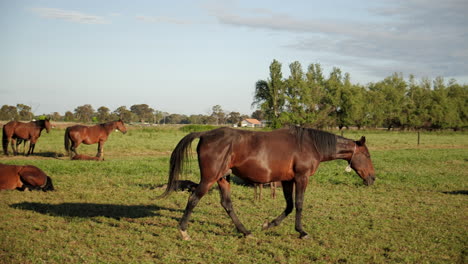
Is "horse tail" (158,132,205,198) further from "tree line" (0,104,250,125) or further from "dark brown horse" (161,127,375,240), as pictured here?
"tree line" (0,104,250,125)

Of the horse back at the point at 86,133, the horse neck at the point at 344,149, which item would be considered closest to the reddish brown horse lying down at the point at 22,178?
the horse neck at the point at 344,149

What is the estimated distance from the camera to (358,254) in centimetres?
611

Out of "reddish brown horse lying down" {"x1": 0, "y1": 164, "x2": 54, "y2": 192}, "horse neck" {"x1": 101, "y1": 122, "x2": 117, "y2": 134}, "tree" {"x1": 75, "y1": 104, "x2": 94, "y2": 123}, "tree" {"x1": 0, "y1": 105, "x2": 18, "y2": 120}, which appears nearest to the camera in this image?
"reddish brown horse lying down" {"x1": 0, "y1": 164, "x2": 54, "y2": 192}

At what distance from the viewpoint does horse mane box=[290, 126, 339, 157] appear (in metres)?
7.52

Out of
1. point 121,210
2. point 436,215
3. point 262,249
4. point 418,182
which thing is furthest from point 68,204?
point 418,182

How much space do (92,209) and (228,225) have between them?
11.1ft

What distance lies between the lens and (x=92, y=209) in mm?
8828

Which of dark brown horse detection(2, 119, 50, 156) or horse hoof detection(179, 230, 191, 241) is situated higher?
dark brown horse detection(2, 119, 50, 156)

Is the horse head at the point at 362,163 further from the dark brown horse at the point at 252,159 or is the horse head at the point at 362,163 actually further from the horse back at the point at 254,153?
the horse back at the point at 254,153

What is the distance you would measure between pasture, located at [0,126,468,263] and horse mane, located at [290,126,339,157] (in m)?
1.58

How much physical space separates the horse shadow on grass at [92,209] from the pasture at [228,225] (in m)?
0.02

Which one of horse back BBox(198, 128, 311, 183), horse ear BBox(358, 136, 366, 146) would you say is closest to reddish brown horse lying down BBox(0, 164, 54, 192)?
horse back BBox(198, 128, 311, 183)

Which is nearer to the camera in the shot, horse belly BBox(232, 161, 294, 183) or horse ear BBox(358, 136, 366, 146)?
horse belly BBox(232, 161, 294, 183)

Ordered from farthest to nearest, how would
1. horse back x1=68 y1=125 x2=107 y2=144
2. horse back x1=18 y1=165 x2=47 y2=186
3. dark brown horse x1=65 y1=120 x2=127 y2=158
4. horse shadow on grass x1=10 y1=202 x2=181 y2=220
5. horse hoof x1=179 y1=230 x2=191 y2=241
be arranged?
1. horse back x1=68 y1=125 x2=107 y2=144
2. dark brown horse x1=65 y1=120 x2=127 y2=158
3. horse back x1=18 y1=165 x2=47 y2=186
4. horse shadow on grass x1=10 y1=202 x2=181 y2=220
5. horse hoof x1=179 y1=230 x2=191 y2=241
